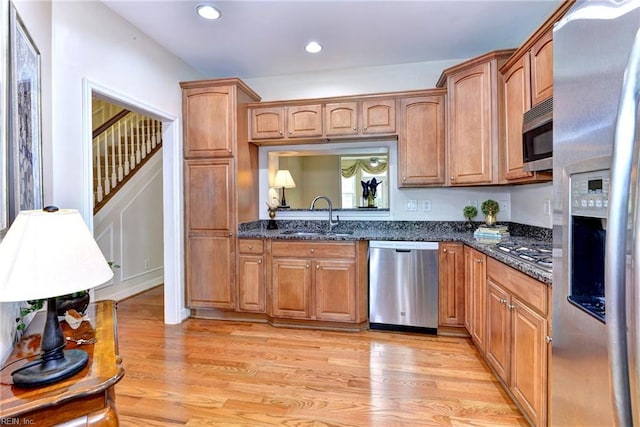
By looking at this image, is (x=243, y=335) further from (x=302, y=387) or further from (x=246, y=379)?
(x=302, y=387)

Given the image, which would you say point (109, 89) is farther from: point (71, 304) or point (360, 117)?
point (360, 117)

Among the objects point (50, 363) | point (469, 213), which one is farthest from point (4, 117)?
point (469, 213)

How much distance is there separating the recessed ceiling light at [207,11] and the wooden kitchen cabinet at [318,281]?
6.42 ft

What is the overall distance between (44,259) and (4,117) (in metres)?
0.71

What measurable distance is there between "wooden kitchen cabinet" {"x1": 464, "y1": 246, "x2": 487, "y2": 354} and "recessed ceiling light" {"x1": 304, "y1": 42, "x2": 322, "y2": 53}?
7.45ft

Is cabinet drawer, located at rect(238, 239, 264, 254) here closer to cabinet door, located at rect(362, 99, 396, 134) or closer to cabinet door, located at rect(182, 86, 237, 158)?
cabinet door, located at rect(182, 86, 237, 158)

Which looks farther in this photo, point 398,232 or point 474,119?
point 398,232

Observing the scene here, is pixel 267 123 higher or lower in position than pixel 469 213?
higher

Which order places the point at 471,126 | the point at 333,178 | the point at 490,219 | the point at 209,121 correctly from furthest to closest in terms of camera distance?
the point at 333,178, the point at 209,121, the point at 490,219, the point at 471,126

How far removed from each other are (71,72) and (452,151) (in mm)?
3017

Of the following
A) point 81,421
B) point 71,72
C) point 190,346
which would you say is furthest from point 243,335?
point 71,72

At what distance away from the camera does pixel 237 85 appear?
10.3 feet

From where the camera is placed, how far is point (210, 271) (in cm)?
318

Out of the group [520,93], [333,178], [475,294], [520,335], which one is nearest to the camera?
[520,335]
